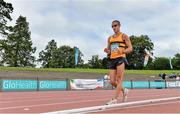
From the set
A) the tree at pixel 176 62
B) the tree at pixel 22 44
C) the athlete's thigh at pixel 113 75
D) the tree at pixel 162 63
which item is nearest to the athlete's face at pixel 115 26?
the athlete's thigh at pixel 113 75

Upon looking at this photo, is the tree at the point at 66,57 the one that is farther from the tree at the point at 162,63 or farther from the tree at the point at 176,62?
the tree at the point at 176,62

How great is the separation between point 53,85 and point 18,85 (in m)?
3.72

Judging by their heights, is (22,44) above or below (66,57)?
above

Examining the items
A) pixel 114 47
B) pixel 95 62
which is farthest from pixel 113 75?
pixel 95 62

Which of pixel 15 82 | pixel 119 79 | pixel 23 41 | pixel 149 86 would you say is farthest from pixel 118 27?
pixel 23 41

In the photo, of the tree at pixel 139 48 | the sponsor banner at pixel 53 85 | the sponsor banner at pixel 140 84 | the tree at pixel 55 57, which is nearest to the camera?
the sponsor banner at pixel 53 85

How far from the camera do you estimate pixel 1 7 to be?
65.3 meters

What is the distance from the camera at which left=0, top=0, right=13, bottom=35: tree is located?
6444 centimetres

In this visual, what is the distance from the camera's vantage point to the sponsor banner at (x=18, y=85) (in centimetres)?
2878

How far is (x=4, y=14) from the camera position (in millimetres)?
65312

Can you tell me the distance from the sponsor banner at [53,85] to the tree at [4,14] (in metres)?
32.0

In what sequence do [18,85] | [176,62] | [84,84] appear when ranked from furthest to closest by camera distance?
1. [176,62]
2. [84,84]
3. [18,85]

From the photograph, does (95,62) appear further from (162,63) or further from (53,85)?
(53,85)

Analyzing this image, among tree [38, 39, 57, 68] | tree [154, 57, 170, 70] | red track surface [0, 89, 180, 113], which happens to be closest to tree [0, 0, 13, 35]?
red track surface [0, 89, 180, 113]
